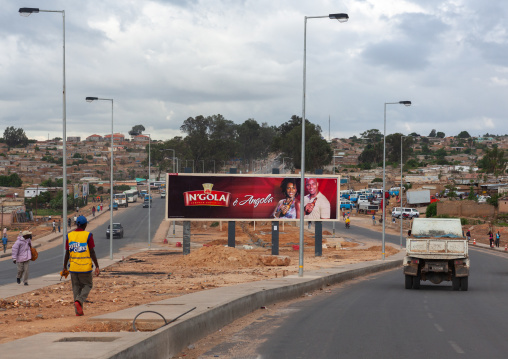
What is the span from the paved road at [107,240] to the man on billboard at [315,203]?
16281 millimetres

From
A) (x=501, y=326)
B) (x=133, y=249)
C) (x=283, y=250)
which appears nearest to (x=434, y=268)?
(x=501, y=326)

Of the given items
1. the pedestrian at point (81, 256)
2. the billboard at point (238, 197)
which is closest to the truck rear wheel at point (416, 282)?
the pedestrian at point (81, 256)

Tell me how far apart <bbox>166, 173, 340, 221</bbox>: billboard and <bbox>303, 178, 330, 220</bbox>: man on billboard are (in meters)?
0.08

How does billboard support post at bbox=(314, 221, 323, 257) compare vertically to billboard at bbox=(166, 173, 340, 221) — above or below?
below

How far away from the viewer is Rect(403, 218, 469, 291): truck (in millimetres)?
23781

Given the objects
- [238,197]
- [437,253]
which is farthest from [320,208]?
[437,253]

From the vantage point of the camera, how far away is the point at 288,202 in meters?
52.0

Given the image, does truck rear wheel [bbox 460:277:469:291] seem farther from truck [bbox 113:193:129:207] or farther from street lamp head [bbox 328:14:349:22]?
truck [bbox 113:193:129:207]

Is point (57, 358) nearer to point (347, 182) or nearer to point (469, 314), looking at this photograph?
point (469, 314)

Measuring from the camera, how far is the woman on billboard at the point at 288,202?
170ft

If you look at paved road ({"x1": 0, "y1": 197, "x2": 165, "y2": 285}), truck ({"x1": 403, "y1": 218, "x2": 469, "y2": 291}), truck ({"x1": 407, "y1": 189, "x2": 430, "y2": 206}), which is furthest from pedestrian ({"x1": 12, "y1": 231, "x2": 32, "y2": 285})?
truck ({"x1": 407, "y1": 189, "x2": 430, "y2": 206})

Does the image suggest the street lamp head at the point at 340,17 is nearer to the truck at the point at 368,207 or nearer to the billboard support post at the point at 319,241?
the billboard support post at the point at 319,241

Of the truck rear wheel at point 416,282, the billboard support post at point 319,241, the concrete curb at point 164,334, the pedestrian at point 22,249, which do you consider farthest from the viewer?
the billboard support post at point 319,241

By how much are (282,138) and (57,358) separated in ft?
470
